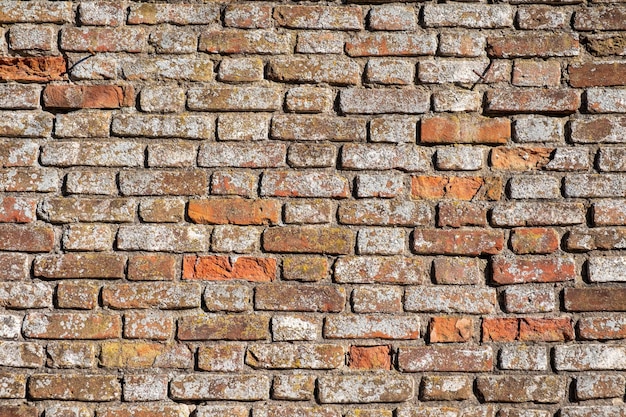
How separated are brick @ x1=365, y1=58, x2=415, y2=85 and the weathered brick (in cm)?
106

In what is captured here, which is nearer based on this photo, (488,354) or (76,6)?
(488,354)

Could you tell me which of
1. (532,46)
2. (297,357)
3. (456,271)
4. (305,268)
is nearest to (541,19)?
(532,46)

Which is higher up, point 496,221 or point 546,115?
point 546,115

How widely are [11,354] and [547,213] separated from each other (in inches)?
64.9

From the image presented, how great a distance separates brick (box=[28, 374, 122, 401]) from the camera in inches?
69.8

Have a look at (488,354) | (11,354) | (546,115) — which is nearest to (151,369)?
(11,354)

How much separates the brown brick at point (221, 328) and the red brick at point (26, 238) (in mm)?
470

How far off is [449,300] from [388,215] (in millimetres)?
311

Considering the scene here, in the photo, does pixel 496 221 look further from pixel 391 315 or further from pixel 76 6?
pixel 76 6

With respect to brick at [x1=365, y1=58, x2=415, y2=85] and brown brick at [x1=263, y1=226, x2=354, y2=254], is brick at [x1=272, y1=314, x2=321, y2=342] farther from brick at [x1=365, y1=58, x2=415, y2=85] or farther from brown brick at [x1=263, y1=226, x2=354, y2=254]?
brick at [x1=365, y1=58, x2=415, y2=85]

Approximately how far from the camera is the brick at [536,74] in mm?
1872

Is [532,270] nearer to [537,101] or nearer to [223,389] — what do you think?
[537,101]

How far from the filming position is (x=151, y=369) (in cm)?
178

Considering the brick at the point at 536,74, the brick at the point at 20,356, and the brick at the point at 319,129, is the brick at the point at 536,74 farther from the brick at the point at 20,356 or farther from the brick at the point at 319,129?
the brick at the point at 20,356
